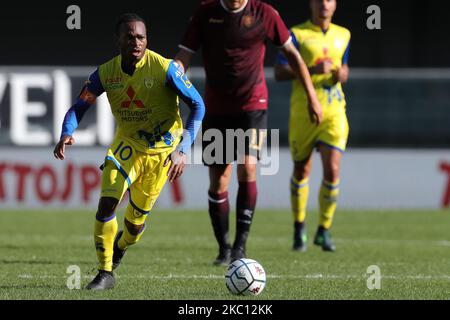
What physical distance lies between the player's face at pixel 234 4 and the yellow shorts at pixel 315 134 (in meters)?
2.16

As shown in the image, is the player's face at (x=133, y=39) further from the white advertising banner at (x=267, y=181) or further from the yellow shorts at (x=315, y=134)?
the white advertising banner at (x=267, y=181)

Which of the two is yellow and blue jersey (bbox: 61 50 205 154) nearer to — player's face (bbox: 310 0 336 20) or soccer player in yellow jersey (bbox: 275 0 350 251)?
soccer player in yellow jersey (bbox: 275 0 350 251)

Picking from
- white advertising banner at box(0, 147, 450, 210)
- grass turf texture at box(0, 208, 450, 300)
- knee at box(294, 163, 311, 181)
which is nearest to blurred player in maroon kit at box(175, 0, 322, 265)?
grass turf texture at box(0, 208, 450, 300)

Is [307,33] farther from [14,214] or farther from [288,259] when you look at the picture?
[14,214]

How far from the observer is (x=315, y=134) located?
11531 mm

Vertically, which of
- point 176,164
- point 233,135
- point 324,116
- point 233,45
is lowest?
point 324,116

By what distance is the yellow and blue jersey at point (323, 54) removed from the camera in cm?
1154

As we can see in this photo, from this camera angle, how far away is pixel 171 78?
806 cm

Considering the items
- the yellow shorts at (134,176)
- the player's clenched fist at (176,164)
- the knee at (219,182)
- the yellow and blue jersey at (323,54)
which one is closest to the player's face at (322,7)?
the yellow and blue jersey at (323,54)

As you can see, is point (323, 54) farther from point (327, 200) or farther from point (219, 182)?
point (219, 182)

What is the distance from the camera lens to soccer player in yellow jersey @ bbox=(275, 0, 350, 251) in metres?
11.4

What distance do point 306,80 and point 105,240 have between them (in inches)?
102

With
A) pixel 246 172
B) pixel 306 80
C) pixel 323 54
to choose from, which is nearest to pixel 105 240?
pixel 246 172

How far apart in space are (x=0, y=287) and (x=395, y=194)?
35.8 feet
